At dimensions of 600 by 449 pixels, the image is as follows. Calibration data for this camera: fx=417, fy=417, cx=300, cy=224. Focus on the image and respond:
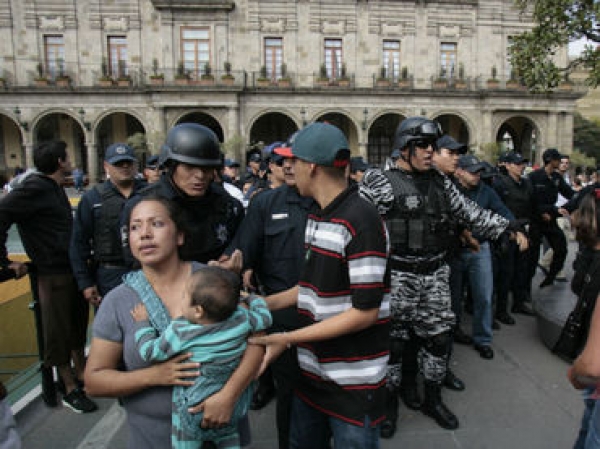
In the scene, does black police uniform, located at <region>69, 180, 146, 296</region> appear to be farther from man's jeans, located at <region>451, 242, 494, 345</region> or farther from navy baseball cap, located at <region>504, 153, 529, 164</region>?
navy baseball cap, located at <region>504, 153, 529, 164</region>

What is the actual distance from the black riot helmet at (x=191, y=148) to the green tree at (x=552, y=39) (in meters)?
7.36

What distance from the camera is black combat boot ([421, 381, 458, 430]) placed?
9.71 feet

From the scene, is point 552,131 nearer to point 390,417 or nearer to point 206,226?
point 390,417

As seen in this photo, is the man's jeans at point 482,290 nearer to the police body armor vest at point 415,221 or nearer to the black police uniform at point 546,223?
the police body armor vest at point 415,221

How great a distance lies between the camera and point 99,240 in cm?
331

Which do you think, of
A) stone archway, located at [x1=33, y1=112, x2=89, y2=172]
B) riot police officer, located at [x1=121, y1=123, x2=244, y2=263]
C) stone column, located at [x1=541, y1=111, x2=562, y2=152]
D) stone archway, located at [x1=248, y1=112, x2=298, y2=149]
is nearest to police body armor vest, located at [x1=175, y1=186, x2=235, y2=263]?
riot police officer, located at [x1=121, y1=123, x2=244, y2=263]

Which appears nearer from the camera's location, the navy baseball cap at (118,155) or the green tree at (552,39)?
the navy baseball cap at (118,155)

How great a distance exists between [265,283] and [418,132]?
1.48m

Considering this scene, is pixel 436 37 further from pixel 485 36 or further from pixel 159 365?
pixel 159 365

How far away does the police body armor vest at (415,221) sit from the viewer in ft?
9.50

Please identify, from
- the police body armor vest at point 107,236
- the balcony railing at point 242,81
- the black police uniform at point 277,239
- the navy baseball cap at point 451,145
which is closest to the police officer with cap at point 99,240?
the police body armor vest at point 107,236

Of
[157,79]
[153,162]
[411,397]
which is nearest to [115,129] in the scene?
[157,79]

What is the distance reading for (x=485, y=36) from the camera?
2444 cm

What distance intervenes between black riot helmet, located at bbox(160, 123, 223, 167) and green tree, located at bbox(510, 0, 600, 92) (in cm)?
736
